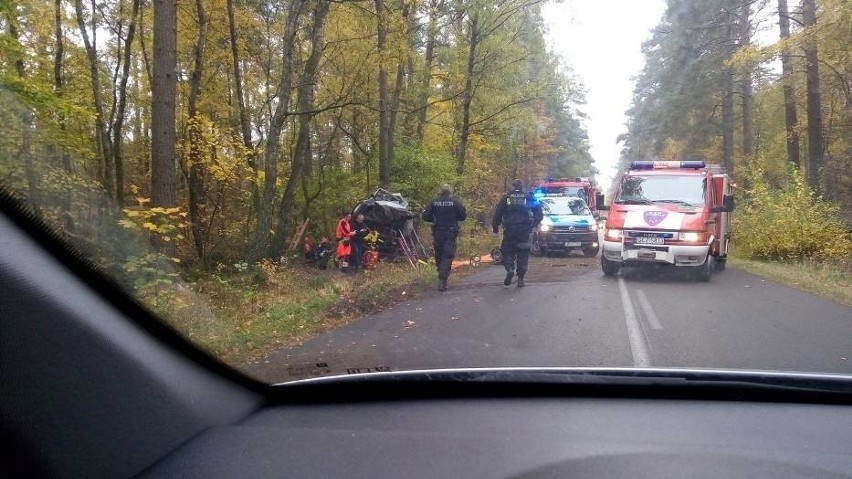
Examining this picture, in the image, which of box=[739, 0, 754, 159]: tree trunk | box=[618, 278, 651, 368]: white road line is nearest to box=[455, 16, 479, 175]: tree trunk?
box=[739, 0, 754, 159]: tree trunk

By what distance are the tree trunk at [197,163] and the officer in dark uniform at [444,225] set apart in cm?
492

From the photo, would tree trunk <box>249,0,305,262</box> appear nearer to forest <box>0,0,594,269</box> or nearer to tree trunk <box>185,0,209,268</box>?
forest <box>0,0,594,269</box>

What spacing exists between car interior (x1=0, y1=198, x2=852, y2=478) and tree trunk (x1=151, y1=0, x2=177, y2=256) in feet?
28.1

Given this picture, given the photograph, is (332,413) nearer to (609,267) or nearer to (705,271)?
(609,267)

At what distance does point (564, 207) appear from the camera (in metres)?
22.3

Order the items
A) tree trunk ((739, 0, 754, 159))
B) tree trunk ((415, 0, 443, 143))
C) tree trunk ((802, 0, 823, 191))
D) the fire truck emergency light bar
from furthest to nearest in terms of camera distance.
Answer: tree trunk ((739, 0, 754, 159)) → tree trunk ((415, 0, 443, 143)) → tree trunk ((802, 0, 823, 191)) → the fire truck emergency light bar

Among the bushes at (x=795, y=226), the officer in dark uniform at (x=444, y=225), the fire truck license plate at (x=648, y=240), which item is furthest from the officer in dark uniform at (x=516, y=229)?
the bushes at (x=795, y=226)

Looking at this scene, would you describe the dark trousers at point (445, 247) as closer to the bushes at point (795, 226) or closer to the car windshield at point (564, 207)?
the car windshield at point (564, 207)

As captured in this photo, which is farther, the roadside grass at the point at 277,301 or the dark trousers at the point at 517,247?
the dark trousers at the point at 517,247

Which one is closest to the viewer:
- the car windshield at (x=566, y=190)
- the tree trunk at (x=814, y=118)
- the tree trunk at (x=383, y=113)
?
the tree trunk at (x=383, y=113)

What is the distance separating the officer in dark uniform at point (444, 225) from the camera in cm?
1323

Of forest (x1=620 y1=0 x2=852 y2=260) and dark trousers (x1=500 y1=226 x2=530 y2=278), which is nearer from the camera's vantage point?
dark trousers (x1=500 y1=226 x2=530 y2=278)

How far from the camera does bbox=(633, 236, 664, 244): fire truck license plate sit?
46.1 ft

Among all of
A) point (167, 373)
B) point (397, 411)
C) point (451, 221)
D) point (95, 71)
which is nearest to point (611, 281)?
point (451, 221)
